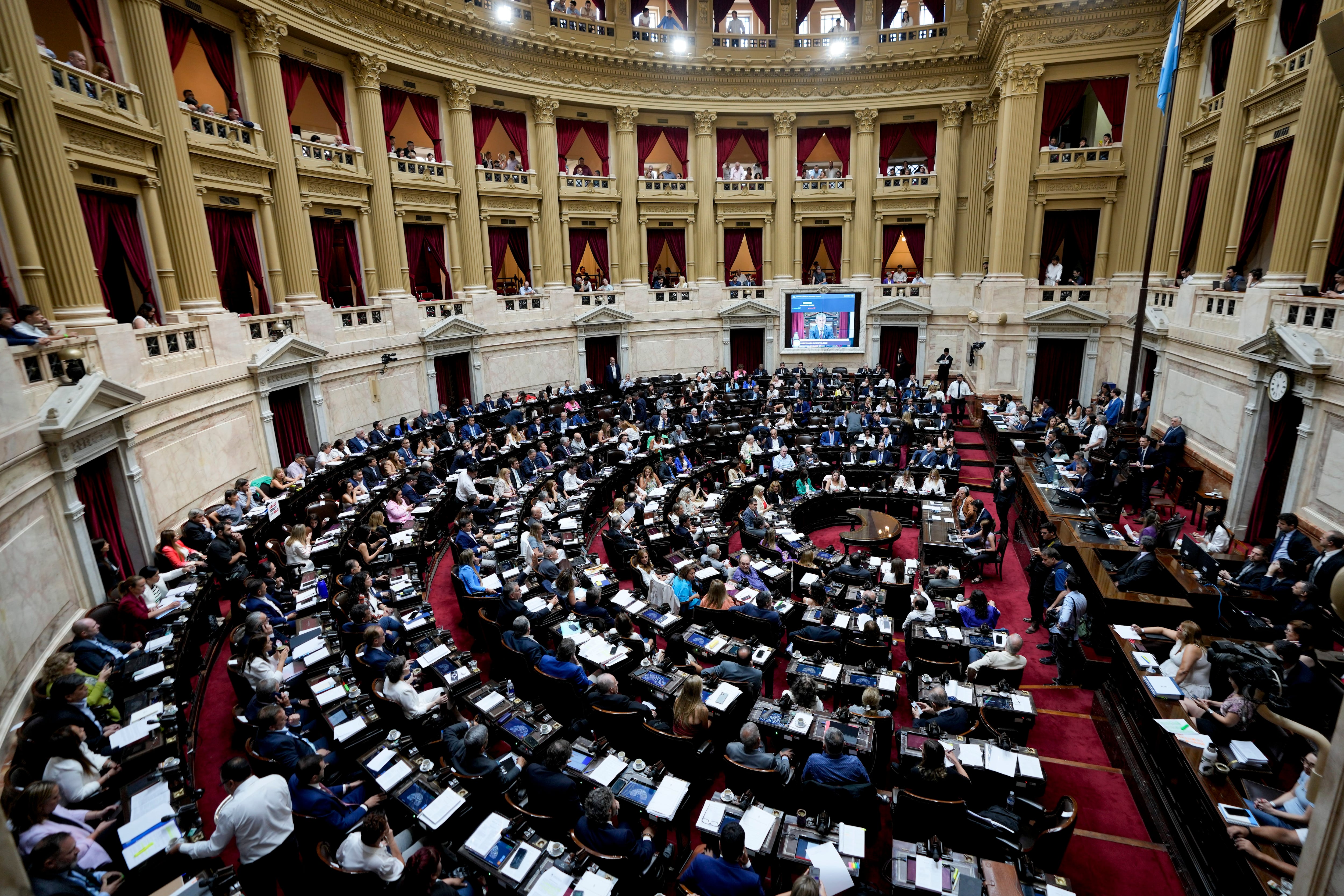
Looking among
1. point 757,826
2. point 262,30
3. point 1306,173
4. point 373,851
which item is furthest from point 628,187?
point 373,851

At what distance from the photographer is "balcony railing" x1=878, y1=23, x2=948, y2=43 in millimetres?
25094

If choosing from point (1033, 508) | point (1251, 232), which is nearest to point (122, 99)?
point (1033, 508)

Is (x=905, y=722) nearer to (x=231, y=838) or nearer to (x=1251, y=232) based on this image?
(x=231, y=838)

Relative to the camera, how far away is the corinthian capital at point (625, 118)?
994 inches

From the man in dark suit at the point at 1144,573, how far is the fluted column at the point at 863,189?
19.9m

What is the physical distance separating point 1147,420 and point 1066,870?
→ 16085mm

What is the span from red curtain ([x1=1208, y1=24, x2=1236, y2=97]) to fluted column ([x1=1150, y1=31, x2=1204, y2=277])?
0.34 m

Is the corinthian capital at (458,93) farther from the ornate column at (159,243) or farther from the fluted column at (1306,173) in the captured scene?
the fluted column at (1306,173)

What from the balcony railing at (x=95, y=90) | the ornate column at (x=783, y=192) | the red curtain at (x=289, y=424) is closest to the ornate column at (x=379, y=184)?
the red curtain at (x=289, y=424)

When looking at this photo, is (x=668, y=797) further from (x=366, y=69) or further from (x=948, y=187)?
(x=948, y=187)

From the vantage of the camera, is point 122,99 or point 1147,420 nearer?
point 122,99

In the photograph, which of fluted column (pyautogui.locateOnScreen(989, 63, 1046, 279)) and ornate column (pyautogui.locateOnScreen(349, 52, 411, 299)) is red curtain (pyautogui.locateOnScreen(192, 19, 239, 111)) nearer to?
ornate column (pyautogui.locateOnScreen(349, 52, 411, 299))

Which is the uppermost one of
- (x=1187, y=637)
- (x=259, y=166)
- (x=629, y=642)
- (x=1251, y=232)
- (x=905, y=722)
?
(x=259, y=166)

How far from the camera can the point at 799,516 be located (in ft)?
49.9
